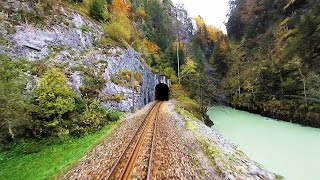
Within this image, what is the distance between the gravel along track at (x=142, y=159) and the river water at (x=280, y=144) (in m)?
6.67

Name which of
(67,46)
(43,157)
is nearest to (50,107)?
(43,157)

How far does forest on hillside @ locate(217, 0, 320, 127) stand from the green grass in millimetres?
24566

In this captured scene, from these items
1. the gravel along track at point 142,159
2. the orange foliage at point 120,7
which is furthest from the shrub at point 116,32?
the gravel along track at point 142,159

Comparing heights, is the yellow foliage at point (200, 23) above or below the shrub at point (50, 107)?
above

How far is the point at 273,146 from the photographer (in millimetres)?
23250

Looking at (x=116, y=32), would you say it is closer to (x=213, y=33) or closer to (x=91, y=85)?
(x=91, y=85)

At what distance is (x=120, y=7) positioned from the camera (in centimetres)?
6606

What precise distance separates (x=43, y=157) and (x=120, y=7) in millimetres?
55328

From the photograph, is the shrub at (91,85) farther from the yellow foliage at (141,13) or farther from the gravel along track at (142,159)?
the yellow foliage at (141,13)

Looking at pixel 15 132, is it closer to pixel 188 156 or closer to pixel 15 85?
pixel 15 85

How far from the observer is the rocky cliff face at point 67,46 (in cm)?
2762

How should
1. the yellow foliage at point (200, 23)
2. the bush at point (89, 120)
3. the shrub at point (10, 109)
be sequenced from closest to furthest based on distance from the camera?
the shrub at point (10, 109) → the bush at point (89, 120) → the yellow foliage at point (200, 23)

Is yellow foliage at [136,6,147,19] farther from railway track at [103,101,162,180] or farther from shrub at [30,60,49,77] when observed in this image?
railway track at [103,101,162,180]

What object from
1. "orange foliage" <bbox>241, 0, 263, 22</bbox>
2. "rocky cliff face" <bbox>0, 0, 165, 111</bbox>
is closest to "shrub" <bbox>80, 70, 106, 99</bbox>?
"rocky cliff face" <bbox>0, 0, 165, 111</bbox>
